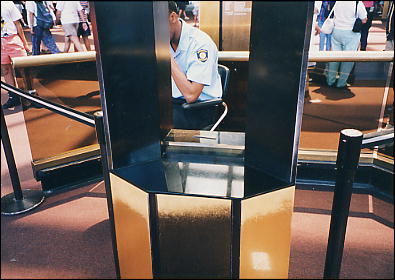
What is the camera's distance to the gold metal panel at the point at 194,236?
3.99ft

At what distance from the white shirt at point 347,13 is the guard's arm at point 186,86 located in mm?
3488

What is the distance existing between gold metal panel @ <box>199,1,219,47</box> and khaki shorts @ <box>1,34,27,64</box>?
2.48 metres

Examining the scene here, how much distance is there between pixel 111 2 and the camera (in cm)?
115

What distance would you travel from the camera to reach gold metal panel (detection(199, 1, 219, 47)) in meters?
5.50

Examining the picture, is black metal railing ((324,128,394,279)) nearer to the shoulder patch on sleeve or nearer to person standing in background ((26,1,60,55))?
the shoulder patch on sleeve

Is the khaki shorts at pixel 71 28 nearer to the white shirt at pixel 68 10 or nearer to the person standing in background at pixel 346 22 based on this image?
the white shirt at pixel 68 10

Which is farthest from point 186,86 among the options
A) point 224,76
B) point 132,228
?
point 132,228

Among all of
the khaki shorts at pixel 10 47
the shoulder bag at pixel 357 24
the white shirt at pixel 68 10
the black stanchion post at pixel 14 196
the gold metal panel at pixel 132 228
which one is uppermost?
the white shirt at pixel 68 10

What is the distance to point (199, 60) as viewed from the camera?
231 cm

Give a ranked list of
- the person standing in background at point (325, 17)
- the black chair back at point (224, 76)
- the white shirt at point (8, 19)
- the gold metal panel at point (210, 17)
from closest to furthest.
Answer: the black chair back at point (224, 76), the white shirt at point (8, 19), the gold metal panel at point (210, 17), the person standing in background at point (325, 17)

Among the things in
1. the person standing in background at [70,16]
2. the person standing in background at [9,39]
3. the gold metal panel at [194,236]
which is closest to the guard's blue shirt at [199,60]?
the gold metal panel at [194,236]

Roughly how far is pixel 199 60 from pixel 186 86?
A: 7.0 inches

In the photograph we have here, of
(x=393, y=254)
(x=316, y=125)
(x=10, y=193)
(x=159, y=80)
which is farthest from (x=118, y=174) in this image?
(x=316, y=125)

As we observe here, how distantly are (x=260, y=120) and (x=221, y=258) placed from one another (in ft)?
1.59
